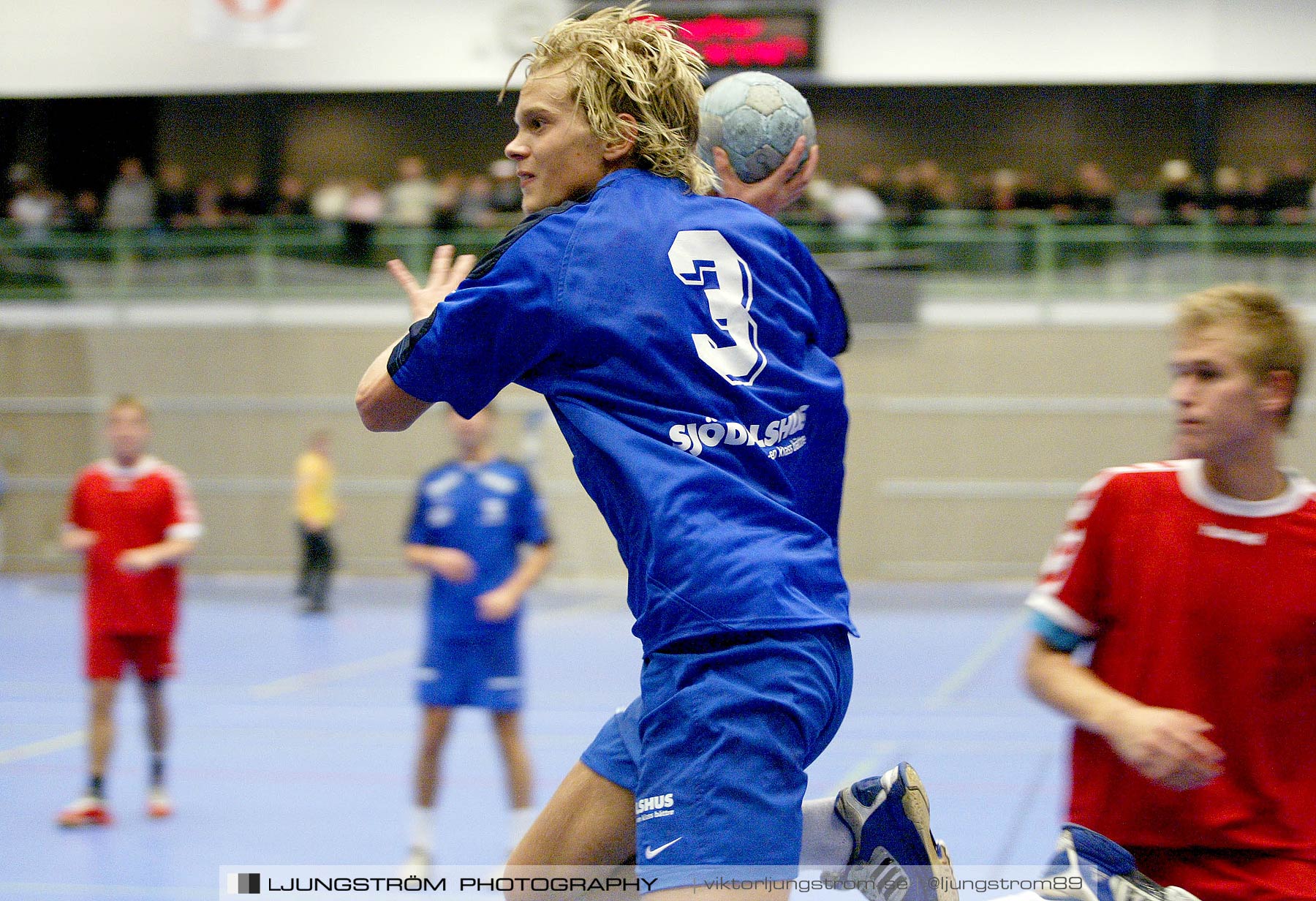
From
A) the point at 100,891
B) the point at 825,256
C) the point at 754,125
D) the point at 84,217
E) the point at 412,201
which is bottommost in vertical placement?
the point at 100,891

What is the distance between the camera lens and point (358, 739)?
29.3 feet

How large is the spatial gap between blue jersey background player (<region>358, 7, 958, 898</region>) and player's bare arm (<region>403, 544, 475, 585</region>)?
11.9 feet

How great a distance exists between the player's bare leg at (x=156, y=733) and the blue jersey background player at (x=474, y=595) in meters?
1.71

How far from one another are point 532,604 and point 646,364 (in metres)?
13.6

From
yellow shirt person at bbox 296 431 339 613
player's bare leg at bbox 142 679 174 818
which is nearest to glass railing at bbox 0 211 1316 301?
yellow shirt person at bbox 296 431 339 613

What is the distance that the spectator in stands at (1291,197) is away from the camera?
16141 mm

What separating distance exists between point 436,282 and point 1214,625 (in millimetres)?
1502

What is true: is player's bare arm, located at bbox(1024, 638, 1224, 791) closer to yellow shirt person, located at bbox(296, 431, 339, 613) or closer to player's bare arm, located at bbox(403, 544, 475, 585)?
player's bare arm, located at bbox(403, 544, 475, 585)

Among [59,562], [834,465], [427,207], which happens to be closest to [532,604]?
[427,207]

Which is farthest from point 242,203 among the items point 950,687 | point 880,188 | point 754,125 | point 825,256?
point 754,125

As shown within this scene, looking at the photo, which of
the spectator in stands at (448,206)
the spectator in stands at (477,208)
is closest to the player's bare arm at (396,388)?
the spectator in stands at (477,208)

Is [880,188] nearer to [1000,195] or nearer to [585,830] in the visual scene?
[1000,195]

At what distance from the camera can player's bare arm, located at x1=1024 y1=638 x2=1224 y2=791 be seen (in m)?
2.15

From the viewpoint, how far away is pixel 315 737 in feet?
29.2
